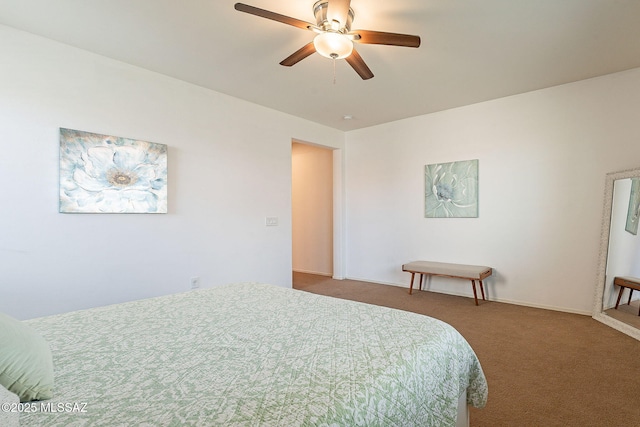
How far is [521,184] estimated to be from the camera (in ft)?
12.3

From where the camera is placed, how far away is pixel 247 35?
2.44 m

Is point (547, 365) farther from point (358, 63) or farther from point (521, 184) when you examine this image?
point (358, 63)

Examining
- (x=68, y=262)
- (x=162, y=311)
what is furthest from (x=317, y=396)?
(x=68, y=262)

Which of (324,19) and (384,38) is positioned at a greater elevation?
(324,19)

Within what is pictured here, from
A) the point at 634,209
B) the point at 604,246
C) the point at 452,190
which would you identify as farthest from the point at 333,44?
the point at 604,246

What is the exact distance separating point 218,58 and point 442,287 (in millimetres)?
3962

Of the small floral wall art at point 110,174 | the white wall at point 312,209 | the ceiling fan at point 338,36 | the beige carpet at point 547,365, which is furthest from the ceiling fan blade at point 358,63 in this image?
the white wall at point 312,209

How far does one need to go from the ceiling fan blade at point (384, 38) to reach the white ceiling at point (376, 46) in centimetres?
26

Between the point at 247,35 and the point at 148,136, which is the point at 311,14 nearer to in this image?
the point at 247,35

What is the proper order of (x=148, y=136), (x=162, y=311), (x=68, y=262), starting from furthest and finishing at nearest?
(x=148, y=136), (x=68, y=262), (x=162, y=311)

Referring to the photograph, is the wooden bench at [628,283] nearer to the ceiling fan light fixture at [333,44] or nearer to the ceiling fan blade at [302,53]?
the ceiling fan light fixture at [333,44]

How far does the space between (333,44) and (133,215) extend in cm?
237

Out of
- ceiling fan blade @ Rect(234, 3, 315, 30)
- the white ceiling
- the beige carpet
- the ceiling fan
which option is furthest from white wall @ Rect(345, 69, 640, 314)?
ceiling fan blade @ Rect(234, 3, 315, 30)

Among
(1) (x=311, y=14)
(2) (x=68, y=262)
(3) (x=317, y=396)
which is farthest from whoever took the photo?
(2) (x=68, y=262)
